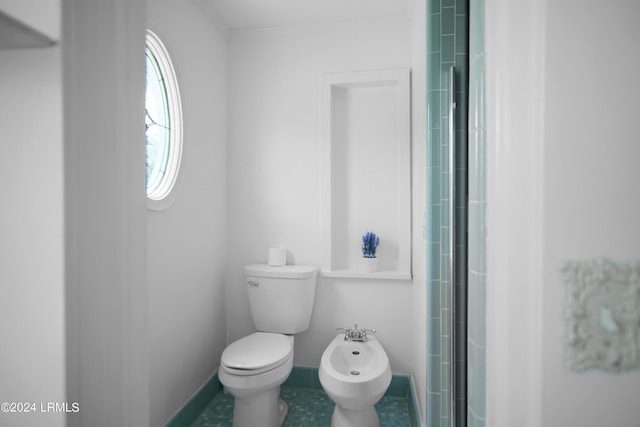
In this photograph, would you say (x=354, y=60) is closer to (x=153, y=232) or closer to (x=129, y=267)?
(x=153, y=232)

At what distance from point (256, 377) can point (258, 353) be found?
147mm

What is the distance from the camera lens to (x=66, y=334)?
49cm

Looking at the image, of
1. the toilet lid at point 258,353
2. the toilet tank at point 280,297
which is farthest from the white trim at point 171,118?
the toilet lid at point 258,353

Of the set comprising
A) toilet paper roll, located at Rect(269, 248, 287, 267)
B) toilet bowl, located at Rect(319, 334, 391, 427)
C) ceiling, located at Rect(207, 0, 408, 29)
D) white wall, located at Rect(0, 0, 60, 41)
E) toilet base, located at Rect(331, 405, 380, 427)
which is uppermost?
ceiling, located at Rect(207, 0, 408, 29)

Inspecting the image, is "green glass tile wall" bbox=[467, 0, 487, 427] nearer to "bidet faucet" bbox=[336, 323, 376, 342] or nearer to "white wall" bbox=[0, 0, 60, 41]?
"white wall" bbox=[0, 0, 60, 41]

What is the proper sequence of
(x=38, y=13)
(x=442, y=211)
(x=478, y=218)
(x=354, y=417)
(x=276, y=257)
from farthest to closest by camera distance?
(x=276, y=257) < (x=354, y=417) < (x=442, y=211) < (x=478, y=218) < (x=38, y=13)

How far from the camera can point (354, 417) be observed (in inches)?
62.5

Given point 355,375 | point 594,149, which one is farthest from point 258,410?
point 594,149

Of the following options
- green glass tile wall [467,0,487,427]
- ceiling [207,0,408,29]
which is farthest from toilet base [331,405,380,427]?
ceiling [207,0,408,29]

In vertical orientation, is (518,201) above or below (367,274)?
above

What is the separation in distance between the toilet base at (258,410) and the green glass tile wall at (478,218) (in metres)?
1.29

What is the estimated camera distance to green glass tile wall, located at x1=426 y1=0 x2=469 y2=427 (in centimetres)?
96

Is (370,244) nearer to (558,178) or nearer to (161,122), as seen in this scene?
(161,122)

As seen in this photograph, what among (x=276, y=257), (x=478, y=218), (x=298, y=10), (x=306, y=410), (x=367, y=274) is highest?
(x=298, y=10)
